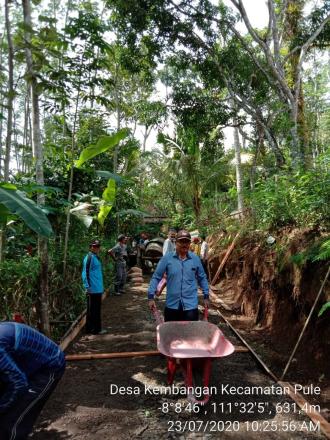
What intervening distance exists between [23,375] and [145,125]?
9.97m

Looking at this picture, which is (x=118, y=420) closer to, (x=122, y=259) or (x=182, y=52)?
(x=122, y=259)

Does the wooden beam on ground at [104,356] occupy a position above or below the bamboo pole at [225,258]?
below

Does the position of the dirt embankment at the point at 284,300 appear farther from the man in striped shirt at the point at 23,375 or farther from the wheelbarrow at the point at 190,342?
the man in striped shirt at the point at 23,375

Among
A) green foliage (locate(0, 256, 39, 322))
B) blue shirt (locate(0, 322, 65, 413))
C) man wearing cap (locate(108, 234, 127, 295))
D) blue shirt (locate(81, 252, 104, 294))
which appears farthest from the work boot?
blue shirt (locate(0, 322, 65, 413))

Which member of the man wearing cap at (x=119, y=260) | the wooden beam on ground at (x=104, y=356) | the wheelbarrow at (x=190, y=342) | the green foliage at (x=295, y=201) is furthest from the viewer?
the man wearing cap at (x=119, y=260)

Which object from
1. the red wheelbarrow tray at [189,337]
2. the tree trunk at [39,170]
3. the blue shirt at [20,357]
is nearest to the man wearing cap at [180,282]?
the red wheelbarrow tray at [189,337]

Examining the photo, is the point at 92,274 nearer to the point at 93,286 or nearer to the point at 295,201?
the point at 93,286

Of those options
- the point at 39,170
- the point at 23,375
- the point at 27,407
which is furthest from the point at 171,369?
the point at 39,170

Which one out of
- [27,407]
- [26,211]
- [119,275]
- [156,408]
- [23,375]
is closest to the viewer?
[23,375]

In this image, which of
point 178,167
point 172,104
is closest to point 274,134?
point 172,104

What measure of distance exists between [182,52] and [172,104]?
4.83 ft

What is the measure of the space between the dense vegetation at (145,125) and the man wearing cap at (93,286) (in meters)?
0.50

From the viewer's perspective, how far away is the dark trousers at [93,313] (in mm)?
6164

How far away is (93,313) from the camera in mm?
6219
